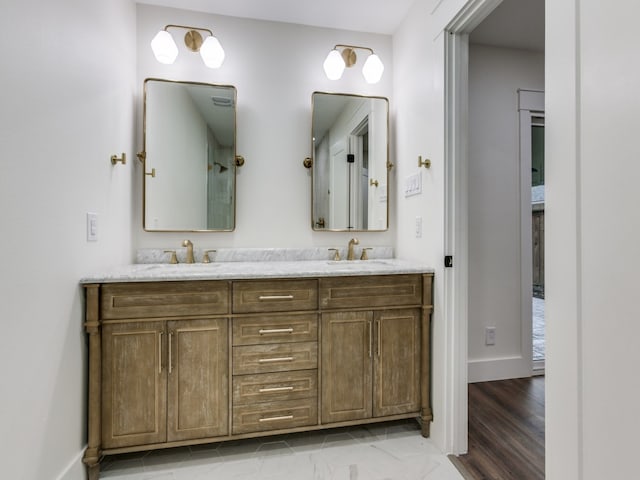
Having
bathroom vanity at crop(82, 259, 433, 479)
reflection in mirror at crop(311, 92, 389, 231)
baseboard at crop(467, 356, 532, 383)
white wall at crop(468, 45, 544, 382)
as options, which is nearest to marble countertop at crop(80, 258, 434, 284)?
bathroom vanity at crop(82, 259, 433, 479)

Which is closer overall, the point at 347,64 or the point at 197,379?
the point at 197,379

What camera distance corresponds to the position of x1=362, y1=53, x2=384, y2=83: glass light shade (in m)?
2.12

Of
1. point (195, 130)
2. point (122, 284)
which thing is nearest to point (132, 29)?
point (195, 130)

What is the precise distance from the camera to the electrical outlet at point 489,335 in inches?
91.4

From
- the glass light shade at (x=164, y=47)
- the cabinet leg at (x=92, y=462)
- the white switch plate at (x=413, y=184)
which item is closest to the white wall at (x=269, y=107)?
the glass light shade at (x=164, y=47)

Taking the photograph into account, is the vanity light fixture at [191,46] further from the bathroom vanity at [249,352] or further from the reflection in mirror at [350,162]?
the bathroom vanity at [249,352]

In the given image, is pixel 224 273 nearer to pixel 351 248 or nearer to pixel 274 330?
pixel 274 330

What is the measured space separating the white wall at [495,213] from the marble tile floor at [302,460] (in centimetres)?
97

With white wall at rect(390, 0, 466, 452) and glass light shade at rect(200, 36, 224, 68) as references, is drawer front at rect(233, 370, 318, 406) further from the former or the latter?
glass light shade at rect(200, 36, 224, 68)

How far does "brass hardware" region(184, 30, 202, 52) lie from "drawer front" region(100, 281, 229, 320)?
1.44 m

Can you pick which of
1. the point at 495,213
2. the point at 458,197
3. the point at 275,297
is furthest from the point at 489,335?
the point at 275,297
